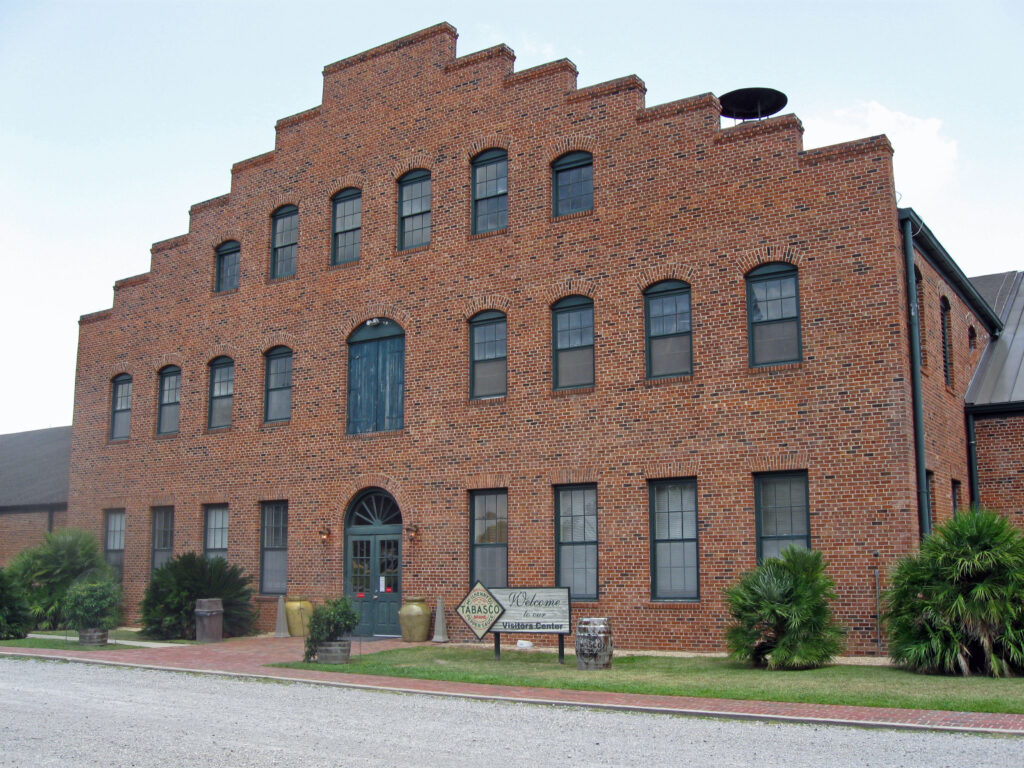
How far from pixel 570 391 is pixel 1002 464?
9.11 meters

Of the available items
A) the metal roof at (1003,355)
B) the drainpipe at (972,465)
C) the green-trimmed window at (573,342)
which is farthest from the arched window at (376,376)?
the metal roof at (1003,355)

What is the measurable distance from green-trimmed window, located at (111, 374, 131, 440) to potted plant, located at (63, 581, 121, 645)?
789cm

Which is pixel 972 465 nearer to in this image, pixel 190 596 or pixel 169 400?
pixel 190 596

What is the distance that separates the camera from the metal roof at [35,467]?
32156 mm

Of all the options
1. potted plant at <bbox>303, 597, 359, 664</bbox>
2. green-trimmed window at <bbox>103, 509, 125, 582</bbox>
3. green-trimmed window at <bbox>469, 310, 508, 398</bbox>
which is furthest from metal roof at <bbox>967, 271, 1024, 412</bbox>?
green-trimmed window at <bbox>103, 509, 125, 582</bbox>

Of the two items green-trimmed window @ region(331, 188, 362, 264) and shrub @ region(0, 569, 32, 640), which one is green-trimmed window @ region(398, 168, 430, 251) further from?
shrub @ region(0, 569, 32, 640)

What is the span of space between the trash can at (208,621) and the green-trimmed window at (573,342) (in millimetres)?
8876

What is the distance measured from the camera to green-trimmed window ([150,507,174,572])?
86.8 feet

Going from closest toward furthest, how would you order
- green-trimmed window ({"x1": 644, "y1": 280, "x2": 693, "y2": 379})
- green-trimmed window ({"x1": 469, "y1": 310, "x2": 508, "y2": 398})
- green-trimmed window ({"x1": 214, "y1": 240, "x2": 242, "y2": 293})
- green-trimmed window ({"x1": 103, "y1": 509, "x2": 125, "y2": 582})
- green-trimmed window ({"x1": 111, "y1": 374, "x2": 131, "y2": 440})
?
green-trimmed window ({"x1": 644, "y1": 280, "x2": 693, "y2": 379}) → green-trimmed window ({"x1": 469, "y1": 310, "x2": 508, "y2": 398}) → green-trimmed window ({"x1": 214, "y1": 240, "x2": 242, "y2": 293}) → green-trimmed window ({"x1": 103, "y1": 509, "x2": 125, "y2": 582}) → green-trimmed window ({"x1": 111, "y1": 374, "x2": 131, "y2": 440})

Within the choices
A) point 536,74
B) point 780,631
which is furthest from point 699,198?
point 780,631

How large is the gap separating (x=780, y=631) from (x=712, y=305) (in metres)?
6.04

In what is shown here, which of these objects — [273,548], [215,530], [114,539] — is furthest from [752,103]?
[114,539]

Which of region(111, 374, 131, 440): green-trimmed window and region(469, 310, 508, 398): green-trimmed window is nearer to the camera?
region(469, 310, 508, 398): green-trimmed window

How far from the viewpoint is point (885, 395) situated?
1672cm
